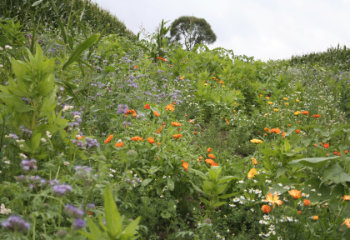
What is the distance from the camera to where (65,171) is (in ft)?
7.13

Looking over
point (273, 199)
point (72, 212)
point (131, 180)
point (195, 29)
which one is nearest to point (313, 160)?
point (273, 199)

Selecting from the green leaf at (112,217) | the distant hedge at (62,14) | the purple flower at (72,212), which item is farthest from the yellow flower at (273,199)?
the distant hedge at (62,14)

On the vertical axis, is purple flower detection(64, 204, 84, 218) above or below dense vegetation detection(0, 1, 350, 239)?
below

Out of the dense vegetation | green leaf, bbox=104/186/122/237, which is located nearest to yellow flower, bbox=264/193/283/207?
the dense vegetation

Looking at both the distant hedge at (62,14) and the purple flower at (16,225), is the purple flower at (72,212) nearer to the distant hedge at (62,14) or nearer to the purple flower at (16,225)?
the purple flower at (16,225)

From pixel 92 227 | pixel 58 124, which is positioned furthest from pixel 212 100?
pixel 92 227

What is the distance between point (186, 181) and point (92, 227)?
1251 mm

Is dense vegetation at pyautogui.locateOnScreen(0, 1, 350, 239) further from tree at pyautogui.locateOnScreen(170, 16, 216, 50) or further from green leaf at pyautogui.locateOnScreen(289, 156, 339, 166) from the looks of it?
tree at pyautogui.locateOnScreen(170, 16, 216, 50)

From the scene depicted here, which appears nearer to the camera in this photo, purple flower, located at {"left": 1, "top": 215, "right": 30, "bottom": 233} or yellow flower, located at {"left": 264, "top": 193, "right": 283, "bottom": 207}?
purple flower, located at {"left": 1, "top": 215, "right": 30, "bottom": 233}

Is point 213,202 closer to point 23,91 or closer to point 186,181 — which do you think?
point 186,181

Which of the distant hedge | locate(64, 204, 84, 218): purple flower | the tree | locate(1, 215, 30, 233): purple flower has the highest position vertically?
the tree

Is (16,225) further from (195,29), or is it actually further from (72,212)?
(195,29)

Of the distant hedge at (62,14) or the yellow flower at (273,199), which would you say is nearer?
the yellow flower at (273,199)

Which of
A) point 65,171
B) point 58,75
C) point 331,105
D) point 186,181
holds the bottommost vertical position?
point 65,171
